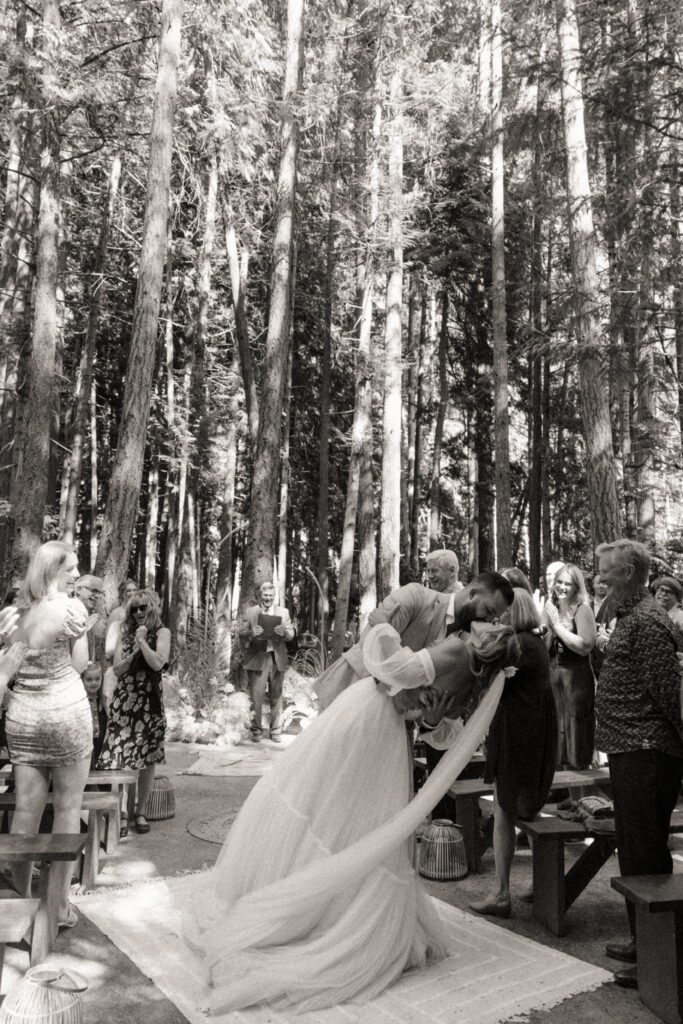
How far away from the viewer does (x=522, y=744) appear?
418 centimetres

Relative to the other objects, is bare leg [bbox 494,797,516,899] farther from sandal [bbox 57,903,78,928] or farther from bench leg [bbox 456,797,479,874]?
sandal [bbox 57,903,78,928]

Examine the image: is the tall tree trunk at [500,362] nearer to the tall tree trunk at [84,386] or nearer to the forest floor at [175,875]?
the tall tree trunk at [84,386]

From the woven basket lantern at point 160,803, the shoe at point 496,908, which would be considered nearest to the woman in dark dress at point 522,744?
the shoe at point 496,908

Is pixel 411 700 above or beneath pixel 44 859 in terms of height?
above

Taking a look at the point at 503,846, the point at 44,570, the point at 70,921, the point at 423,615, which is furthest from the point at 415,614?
the point at 70,921

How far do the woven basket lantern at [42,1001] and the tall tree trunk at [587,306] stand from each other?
729 centimetres

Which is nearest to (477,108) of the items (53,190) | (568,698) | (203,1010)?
(53,190)

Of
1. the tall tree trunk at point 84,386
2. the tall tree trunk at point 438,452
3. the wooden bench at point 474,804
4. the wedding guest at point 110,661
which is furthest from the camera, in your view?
the tall tree trunk at point 438,452

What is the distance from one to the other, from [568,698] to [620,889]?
3.11 metres

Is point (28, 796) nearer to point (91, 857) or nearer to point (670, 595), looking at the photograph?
point (91, 857)

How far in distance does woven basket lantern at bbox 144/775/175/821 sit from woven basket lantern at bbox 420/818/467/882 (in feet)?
6.95

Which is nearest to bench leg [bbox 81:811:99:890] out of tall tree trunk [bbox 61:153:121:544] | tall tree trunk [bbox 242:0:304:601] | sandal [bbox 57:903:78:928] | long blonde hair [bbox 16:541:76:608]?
sandal [bbox 57:903:78:928]

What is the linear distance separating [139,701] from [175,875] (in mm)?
1310

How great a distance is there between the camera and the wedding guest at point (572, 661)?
238 inches
